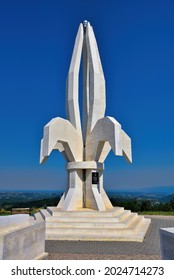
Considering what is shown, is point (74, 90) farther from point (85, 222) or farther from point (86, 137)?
point (85, 222)

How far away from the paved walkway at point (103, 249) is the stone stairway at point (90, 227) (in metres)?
0.42

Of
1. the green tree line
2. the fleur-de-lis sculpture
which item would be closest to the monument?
the fleur-de-lis sculpture

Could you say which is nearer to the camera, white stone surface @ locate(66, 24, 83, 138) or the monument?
the monument

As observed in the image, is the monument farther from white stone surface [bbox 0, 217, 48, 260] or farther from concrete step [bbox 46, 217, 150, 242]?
white stone surface [bbox 0, 217, 48, 260]

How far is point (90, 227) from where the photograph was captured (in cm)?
1052

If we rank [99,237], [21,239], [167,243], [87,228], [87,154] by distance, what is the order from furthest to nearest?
1. [87,154]
2. [87,228]
3. [99,237]
4. [21,239]
5. [167,243]

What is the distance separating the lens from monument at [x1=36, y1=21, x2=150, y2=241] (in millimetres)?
10430

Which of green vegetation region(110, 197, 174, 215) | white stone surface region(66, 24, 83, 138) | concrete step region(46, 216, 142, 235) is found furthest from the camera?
green vegetation region(110, 197, 174, 215)

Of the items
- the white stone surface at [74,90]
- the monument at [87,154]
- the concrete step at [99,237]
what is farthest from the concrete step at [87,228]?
the white stone surface at [74,90]

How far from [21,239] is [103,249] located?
10.5 feet

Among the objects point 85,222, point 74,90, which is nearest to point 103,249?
point 85,222

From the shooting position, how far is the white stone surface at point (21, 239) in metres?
5.89

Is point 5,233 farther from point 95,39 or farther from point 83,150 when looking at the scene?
point 95,39
